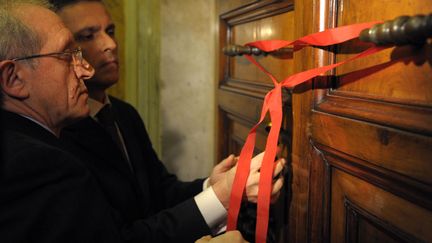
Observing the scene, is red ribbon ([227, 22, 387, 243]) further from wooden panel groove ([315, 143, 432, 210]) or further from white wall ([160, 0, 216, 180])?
white wall ([160, 0, 216, 180])

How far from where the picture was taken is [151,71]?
4.32 feet

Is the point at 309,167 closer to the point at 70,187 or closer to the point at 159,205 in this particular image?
the point at 70,187

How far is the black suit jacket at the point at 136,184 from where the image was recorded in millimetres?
787

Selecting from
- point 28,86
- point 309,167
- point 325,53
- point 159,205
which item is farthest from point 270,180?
point 159,205

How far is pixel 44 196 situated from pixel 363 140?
0.48 metres

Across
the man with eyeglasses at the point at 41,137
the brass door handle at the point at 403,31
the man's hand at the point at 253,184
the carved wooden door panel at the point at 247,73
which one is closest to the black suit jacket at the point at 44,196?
the man with eyeglasses at the point at 41,137

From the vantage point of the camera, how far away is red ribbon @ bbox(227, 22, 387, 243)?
0.46 meters

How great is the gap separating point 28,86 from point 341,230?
Answer: 0.62 meters

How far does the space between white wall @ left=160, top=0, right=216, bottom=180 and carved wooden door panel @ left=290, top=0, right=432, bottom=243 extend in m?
0.75

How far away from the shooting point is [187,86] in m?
1.33

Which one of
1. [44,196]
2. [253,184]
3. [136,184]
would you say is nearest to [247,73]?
[253,184]

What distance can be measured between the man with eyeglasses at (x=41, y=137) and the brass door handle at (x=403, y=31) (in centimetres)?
51

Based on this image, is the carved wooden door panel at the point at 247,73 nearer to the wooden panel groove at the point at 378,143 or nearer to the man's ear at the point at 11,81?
the wooden panel groove at the point at 378,143

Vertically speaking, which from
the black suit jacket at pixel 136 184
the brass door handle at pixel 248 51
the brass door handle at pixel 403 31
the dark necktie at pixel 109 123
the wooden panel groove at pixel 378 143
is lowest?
the black suit jacket at pixel 136 184
